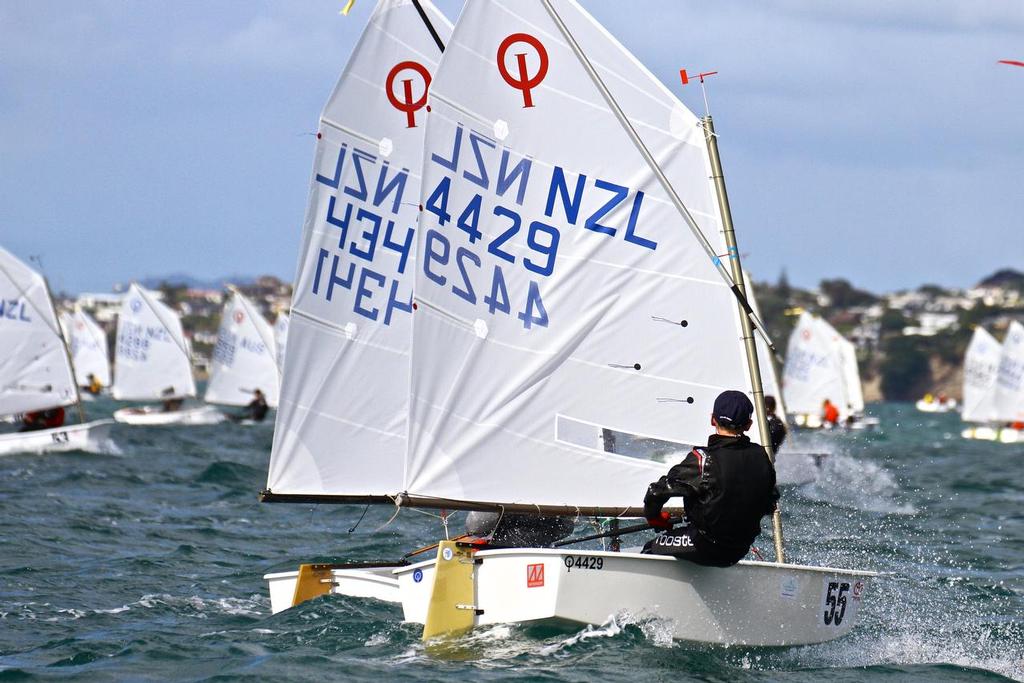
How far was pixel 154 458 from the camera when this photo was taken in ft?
98.1

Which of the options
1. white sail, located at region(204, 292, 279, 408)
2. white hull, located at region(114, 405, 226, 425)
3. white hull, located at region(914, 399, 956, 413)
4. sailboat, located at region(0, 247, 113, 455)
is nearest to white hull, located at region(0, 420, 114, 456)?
sailboat, located at region(0, 247, 113, 455)

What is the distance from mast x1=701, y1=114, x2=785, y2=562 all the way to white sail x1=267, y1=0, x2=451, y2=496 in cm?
351

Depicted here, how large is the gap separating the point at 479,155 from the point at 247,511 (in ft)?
34.7

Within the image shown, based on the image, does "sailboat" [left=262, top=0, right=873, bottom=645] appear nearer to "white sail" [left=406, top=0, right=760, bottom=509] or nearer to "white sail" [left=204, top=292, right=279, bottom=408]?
"white sail" [left=406, top=0, right=760, bottom=509]

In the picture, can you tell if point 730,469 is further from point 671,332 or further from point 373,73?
point 373,73

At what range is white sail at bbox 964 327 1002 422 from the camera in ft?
186

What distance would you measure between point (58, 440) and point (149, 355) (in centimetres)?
1849

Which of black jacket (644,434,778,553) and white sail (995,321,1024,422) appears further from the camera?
white sail (995,321,1024,422)

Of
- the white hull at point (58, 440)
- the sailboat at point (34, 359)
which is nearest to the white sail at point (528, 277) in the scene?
the white hull at point (58, 440)

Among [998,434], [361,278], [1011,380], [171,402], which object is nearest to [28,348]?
[171,402]

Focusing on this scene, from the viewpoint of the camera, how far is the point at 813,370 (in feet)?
179

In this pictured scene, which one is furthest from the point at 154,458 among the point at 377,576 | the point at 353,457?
the point at 377,576

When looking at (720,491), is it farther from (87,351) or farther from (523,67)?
(87,351)

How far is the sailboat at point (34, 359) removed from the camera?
2869 centimetres
